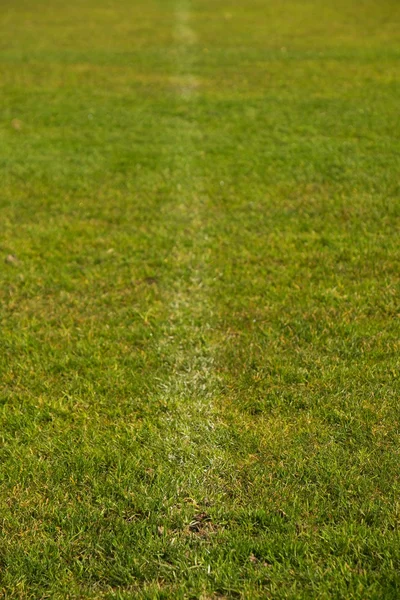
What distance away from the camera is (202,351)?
12.3 ft

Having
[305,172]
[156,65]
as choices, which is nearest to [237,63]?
[156,65]

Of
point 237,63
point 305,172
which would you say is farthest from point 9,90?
point 305,172

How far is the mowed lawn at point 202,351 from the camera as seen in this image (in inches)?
98.9

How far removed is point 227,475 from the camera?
286 cm

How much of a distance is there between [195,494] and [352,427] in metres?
0.82

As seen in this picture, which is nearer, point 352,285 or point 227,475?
point 227,475

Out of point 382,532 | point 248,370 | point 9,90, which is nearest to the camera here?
point 382,532

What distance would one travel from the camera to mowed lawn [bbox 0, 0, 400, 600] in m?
2.51

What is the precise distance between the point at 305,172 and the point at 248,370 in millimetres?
3284

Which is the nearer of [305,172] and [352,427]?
[352,427]

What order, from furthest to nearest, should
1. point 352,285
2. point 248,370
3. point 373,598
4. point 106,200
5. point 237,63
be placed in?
1. point 237,63
2. point 106,200
3. point 352,285
4. point 248,370
5. point 373,598

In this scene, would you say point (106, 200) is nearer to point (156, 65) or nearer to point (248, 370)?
point (248, 370)

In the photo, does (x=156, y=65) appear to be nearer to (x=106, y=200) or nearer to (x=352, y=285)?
(x=106, y=200)

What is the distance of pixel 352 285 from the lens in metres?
4.32
